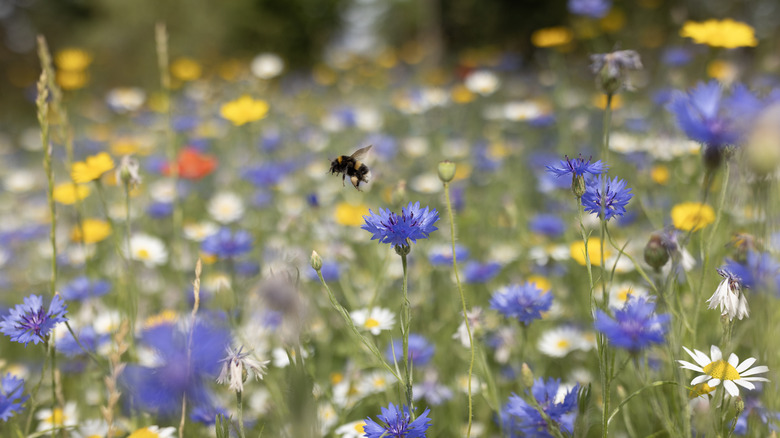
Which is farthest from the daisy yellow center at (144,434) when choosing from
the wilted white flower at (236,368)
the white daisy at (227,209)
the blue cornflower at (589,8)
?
the blue cornflower at (589,8)

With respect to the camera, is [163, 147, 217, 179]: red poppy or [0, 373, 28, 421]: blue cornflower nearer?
[0, 373, 28, 421]: blue cornflower

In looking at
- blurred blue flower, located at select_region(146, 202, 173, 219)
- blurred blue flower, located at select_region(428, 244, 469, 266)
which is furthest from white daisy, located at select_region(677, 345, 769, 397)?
blurred blue flower, located at select_region(146, 202, 173, 219)

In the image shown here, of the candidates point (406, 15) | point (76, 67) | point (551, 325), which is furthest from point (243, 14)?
point (551, 325)

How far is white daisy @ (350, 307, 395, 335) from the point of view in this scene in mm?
1128

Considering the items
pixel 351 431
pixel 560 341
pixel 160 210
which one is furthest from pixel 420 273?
pixel 160 210

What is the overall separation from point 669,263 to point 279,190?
69.8 inches

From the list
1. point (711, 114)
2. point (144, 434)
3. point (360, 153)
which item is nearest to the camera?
point (711, 114)

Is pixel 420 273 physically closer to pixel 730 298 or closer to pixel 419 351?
pixel 419 351

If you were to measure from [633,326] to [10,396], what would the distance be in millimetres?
862

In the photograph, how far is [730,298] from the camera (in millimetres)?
731

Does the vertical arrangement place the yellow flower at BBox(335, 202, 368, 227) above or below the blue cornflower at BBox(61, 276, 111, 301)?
above

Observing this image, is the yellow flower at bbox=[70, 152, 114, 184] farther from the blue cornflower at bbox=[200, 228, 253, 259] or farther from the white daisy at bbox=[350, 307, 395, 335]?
the white daisy at bbox=[350, 307, 395, 335]

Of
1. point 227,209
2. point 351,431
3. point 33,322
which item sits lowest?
point 351,431

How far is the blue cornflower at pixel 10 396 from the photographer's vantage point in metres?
0.79
